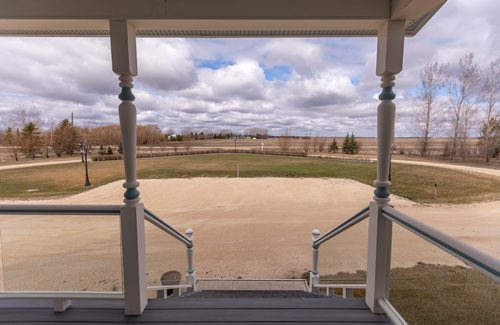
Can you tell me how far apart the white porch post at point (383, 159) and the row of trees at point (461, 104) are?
→ 4.70 m

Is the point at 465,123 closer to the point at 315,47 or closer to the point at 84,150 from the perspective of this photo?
the point at 315,47

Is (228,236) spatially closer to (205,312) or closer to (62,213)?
(205,312)

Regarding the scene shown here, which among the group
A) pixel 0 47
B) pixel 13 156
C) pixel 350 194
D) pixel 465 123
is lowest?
pixel 350 194

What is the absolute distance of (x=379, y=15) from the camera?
141 cm

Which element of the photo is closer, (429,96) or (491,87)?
(491,87)

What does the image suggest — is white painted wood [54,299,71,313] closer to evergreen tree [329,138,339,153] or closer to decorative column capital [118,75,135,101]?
decorative column capital [118,75,135,101]

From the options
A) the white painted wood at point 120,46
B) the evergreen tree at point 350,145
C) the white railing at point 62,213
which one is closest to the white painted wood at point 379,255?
the white railing at point 62,213

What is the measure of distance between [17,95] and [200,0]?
4.37 meters

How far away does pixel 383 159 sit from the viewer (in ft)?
4.84

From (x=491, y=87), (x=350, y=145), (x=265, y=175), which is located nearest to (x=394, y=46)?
(x=491, y=87)

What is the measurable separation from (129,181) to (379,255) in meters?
1.65

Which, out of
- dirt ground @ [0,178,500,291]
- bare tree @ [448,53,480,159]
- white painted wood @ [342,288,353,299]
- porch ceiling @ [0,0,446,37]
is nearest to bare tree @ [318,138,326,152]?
dirt ground @ [0,178,500,291]

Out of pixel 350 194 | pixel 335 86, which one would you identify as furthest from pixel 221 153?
pixel 335 86

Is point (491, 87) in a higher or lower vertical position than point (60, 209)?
higher
